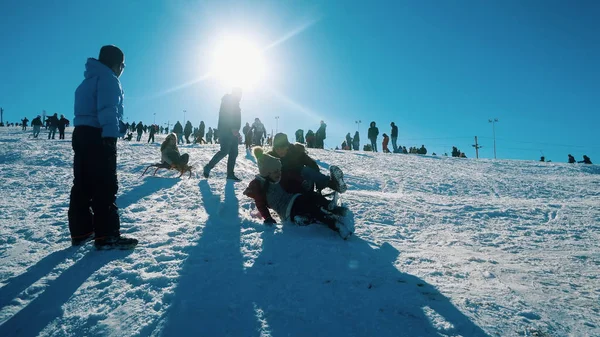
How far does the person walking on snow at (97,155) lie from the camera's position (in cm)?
274

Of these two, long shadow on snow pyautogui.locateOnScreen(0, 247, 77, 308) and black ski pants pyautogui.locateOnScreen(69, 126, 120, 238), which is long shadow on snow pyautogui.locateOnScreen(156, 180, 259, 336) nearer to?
black ski pants pyautogui.locateOnScreen(69, 126, 120, 238)

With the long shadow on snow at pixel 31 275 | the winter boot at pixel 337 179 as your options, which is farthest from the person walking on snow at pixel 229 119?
the long shadow on snow at pixel 31 275

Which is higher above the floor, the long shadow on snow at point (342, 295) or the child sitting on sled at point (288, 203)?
the child sitting on sled at point (288, 203)

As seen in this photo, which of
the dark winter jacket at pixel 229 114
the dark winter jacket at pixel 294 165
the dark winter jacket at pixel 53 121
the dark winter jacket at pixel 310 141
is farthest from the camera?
the dark winter jacket at pixel 310 141

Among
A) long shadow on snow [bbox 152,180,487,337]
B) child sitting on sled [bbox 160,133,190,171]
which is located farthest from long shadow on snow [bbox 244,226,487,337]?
child sitting on sled [bbox 160,133,190,171]

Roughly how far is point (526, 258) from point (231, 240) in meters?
3.16

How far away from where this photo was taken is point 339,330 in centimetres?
171

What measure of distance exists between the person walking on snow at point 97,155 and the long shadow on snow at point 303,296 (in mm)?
853

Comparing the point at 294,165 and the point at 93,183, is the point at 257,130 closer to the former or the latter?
the point at 294,165

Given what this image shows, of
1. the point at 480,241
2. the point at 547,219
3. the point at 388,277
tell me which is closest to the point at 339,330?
the point at 388,277

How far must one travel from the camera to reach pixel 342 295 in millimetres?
2094

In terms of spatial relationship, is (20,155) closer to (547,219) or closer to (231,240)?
(231,240)

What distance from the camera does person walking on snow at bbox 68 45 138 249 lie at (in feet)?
9.00

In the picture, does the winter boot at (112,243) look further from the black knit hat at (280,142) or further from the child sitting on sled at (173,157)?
the child sitting on sled at (173,157)
